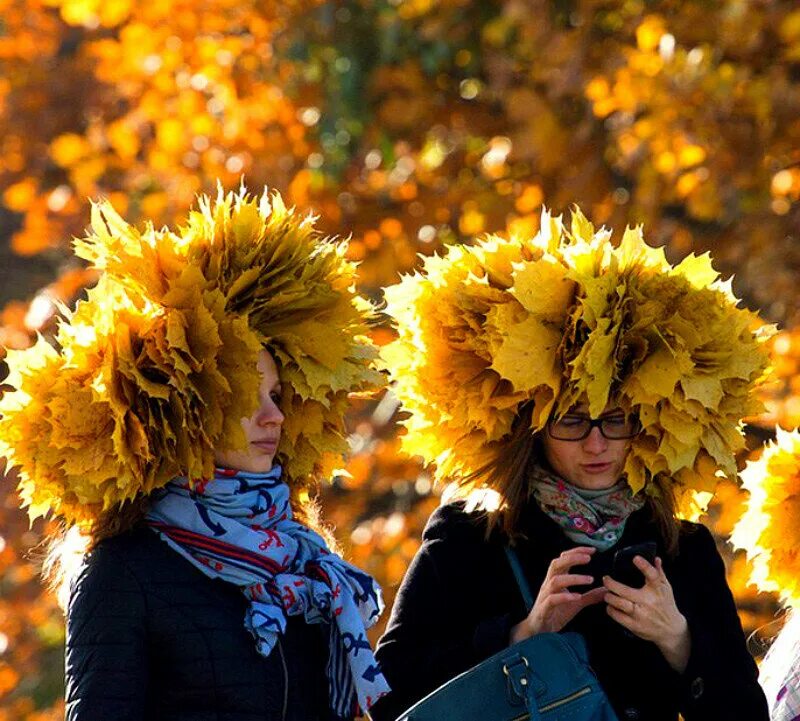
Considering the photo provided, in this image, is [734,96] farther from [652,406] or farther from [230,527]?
[230,527]

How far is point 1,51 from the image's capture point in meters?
11.6

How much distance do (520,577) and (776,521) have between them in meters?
0.78

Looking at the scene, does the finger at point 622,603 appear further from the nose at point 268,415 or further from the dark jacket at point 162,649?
the nose at point 268,415

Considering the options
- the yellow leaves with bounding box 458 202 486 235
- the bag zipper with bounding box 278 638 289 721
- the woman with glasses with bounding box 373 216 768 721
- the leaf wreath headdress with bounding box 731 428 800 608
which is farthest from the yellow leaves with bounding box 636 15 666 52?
the bag zipper with bounding box 278 638 289 721

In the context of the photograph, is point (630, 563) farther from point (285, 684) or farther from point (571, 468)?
point (285, 684)

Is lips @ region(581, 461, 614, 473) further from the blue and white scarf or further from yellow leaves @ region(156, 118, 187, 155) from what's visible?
yellow leaves @ region(156, 118, 187, 155)

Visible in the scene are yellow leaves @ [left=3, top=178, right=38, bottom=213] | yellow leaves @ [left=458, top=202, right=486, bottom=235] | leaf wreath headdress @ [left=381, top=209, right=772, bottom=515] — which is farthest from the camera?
yellow leaves @ [left=3, top=178, right=38, bottom=213]

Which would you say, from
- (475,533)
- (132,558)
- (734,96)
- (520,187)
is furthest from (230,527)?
(520,187)

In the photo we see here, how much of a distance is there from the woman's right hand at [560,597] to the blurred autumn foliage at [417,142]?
2.44m

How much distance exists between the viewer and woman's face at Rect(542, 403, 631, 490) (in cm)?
399

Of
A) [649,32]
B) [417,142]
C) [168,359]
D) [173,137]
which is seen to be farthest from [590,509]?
[173,137]

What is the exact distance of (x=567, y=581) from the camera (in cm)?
379

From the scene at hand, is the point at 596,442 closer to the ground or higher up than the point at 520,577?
higher up

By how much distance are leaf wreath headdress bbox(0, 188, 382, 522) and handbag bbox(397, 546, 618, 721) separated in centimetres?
67
